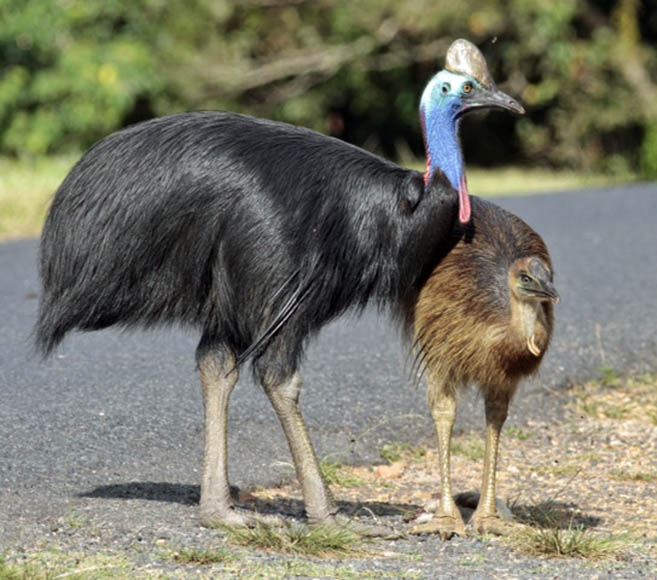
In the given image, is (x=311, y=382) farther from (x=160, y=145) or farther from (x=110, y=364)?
(x=160, y=145)

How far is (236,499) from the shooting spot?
209 inches

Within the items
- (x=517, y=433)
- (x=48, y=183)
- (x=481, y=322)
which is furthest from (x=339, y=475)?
(x=48, y=183)

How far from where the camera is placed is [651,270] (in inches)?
394

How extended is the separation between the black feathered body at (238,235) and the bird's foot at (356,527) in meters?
0.57

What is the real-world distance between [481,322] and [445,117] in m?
0.73

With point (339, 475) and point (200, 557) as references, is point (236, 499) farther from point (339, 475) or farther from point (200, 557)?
point (200, 557)

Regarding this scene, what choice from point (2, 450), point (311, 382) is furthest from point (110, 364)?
point (2, 450)

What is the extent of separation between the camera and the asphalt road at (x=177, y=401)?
5.23 m

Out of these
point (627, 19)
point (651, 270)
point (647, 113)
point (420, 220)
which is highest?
point (627, 19)

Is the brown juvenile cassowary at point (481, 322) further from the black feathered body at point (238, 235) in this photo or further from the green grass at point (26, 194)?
the green grass at point (26, 194)

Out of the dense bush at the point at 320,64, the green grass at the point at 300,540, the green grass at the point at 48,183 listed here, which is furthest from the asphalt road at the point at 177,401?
the dense bush at the point at 320,64

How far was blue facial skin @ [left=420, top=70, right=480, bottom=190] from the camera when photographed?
462 centimetres

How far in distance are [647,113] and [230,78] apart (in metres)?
5.52

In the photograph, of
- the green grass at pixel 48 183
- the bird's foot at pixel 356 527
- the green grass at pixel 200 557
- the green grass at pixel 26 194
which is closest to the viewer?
the green grass at pixel 200 557
